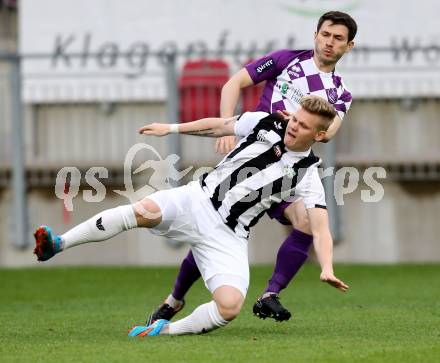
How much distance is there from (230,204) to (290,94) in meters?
1.13

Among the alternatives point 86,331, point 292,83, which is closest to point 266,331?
point 86,331

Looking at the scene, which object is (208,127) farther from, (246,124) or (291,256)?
(291,256)

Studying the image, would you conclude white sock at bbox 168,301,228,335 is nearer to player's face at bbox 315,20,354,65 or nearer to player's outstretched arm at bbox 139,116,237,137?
player's outstretched arm at bbox 139,116,237,137

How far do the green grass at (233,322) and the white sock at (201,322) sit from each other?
7 cm

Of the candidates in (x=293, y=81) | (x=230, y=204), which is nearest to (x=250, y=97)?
(x=293, y=81)

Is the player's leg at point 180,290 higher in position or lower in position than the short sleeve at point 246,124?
lower

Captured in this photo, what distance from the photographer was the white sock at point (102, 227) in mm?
6887

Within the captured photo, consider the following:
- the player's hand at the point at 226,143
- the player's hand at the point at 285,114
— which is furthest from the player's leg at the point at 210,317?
the player's hand at the point at 285,114

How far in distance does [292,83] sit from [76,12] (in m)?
6.70

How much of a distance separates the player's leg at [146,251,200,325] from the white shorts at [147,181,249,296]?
0.58m

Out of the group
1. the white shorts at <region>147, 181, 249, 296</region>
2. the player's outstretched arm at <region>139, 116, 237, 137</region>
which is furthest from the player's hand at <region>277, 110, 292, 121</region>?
the white shorts at <region>147, 181, 249, 296</region>

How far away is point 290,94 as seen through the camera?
26.2 feet

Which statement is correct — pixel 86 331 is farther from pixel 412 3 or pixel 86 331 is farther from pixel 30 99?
pixel 412 3

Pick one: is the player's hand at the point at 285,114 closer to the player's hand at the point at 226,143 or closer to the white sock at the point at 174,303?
the player's hand at the point at 226,143
